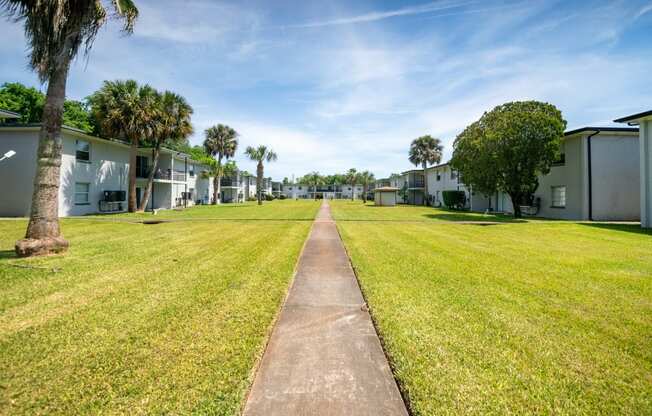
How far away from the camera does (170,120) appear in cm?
2428

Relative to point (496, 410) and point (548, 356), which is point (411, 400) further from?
point (548, 356)

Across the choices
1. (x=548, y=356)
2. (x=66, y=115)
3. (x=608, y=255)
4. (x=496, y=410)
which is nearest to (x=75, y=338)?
(x=496, y=410)

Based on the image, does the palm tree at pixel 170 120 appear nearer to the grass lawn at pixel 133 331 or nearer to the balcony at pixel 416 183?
the grass lawn at pixel 133 331

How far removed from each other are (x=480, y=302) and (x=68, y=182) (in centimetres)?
2494

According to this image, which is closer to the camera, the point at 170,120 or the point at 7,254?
the point at 7,254

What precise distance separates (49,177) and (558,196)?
2772 cm

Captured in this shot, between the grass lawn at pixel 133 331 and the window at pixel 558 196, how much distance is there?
22.5 meters

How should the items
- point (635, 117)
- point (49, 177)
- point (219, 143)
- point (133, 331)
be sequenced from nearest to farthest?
point (133, 331)
point (49, 177)
point (635, 117)
point (219, 143)

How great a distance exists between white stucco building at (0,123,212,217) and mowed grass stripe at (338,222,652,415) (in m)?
21.7

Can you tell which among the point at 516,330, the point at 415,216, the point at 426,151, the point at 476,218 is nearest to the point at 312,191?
the point at 426,151

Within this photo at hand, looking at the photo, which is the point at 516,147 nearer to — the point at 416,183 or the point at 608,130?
the point at 608,130

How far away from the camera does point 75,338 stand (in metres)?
3.48

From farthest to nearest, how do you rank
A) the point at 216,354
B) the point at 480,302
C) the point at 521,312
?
the point at 480,302 < the point at 521,312 < the point at 216,354

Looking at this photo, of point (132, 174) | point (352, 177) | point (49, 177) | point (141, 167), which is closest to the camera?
point (49, 177)
